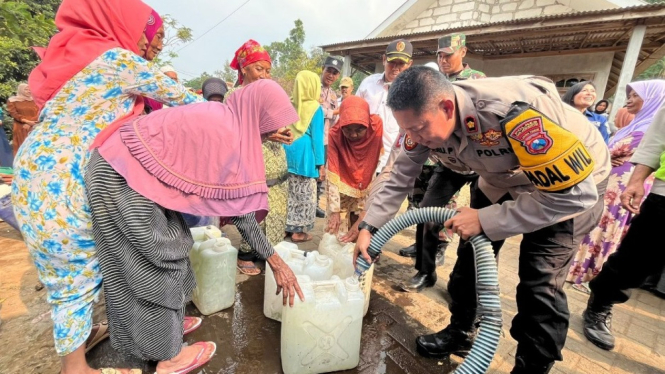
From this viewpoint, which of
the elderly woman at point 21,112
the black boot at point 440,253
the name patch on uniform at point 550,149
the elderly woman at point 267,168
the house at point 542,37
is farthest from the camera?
the house at point 542,37

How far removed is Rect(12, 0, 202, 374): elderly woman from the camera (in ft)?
4.64

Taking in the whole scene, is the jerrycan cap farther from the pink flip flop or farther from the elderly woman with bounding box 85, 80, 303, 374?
the pink flip flop

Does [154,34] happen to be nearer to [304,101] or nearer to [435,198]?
[304,101]

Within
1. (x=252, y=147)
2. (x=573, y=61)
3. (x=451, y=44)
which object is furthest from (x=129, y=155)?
(x=573, y=61)

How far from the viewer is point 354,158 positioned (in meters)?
3.02

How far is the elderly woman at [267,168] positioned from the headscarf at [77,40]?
138 centimetres

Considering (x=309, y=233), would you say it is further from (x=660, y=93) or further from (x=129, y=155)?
(x=660, y=93)

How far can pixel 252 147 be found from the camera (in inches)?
63.0

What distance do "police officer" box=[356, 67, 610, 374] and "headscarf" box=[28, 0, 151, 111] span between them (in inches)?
54.3

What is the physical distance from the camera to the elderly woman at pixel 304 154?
3168 millimetres

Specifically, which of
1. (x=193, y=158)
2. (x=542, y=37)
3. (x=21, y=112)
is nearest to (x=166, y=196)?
(x=193, y=158)

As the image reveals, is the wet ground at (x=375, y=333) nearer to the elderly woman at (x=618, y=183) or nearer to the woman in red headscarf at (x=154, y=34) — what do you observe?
the elderly woman at (x=618, y=183)

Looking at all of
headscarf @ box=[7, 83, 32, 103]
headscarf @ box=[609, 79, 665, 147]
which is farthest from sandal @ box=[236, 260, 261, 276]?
headscarf @ box=[7, 83, 32, 103]

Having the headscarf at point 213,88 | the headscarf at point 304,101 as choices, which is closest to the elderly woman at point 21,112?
the headscarf at point 213,88
